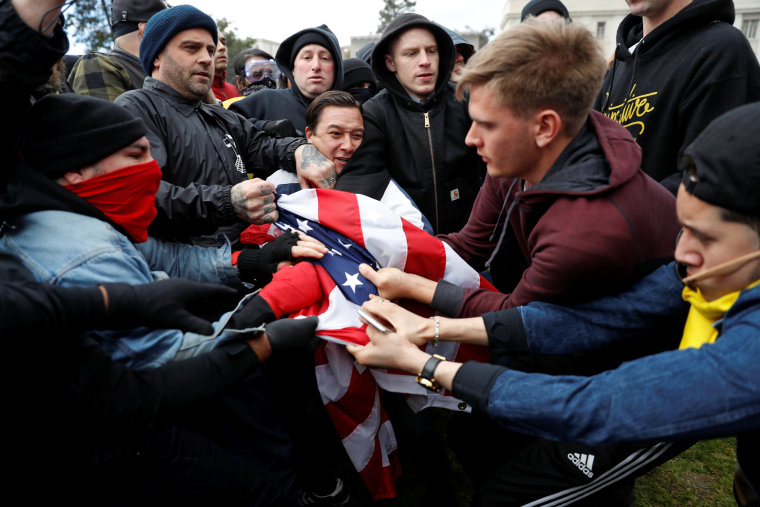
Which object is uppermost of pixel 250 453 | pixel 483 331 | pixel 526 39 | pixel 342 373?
pixel 526 39

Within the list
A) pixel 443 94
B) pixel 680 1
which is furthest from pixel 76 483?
pixel 680 1

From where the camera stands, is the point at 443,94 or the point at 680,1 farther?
the point at 443,94

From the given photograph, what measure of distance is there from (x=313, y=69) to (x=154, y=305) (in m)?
3.15

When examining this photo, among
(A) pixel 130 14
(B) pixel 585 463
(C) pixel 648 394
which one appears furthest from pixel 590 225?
(A) pixel 130 14

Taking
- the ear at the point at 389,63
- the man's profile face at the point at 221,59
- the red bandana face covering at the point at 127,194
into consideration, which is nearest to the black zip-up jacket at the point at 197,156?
the red bandana face covering at the point at 127,194

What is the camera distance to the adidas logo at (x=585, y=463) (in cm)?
198

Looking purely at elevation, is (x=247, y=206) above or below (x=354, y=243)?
above

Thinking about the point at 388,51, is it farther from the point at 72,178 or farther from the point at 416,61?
the point at 72,178

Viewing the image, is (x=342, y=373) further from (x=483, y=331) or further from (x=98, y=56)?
(x=98, y=56)

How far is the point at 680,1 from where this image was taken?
121 inches

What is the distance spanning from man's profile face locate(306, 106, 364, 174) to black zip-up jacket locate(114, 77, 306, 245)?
189 millimetres

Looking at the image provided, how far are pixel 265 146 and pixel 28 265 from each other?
6.08 ft

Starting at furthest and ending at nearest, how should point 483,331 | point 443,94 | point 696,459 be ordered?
point 443,94 → point 696,459 → point 483,331

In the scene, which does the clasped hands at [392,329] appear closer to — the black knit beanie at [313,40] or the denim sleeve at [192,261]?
the denim sleeve at [192,261]
